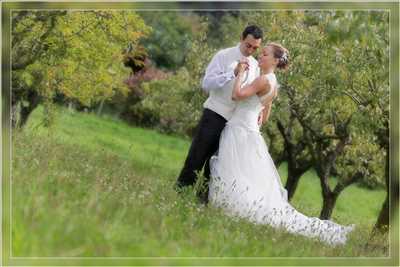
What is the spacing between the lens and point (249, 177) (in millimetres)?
9695

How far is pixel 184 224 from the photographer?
755 cm

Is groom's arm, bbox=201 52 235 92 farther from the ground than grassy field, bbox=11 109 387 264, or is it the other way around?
groom's arm, bbox=201 52 235 92

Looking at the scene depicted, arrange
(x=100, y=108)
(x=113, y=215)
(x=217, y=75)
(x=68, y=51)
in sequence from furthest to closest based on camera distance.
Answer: (x=100, y=108)
(x=68, y=51)
(x=217, y=75)
(x=113, y=215)

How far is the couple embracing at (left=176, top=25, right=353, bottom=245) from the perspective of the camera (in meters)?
9.49

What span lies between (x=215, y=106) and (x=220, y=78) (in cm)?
43

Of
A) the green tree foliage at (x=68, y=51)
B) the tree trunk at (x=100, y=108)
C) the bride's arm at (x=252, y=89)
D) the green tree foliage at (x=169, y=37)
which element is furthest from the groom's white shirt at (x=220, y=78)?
the tree trunk at (x=100, y=108)

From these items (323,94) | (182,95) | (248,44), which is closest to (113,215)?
(248,44)

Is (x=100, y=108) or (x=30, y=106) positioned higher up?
(x=100, y=108)

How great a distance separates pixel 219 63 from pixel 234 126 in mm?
828

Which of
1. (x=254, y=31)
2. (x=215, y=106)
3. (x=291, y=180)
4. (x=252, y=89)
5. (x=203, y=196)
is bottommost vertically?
(x=291, y=180)

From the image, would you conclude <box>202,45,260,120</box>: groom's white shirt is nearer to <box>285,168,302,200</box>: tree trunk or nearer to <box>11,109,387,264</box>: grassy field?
<box>11,109,387,264</box>: grassy field

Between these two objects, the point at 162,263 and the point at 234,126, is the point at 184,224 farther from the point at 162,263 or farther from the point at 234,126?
the point at 234,126

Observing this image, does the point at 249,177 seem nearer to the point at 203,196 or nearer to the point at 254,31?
the point at 203,196

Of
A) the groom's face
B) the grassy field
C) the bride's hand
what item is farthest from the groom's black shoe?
the groom's face
